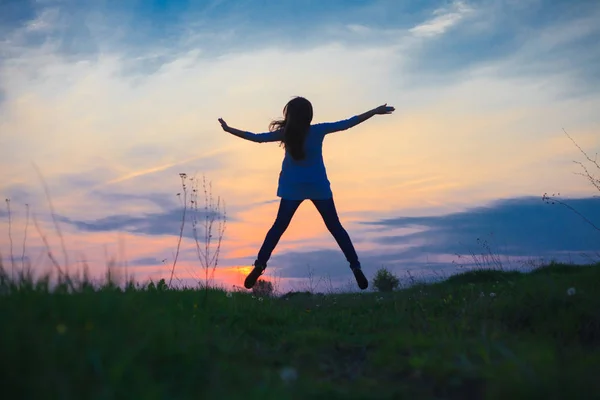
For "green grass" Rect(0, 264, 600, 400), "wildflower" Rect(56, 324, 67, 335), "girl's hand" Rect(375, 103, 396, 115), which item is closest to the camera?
"green grass" Rect(0, 264, 600, 400)

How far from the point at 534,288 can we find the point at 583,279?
3.35 ft

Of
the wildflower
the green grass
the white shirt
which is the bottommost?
the green grass

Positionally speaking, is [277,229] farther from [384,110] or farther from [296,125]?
[384,110]

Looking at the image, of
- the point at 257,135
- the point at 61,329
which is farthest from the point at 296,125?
the point at 61,329

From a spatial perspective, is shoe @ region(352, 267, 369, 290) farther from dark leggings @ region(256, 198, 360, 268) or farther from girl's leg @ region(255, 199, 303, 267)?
girl's leg @ region(255, 199, 303, 267)

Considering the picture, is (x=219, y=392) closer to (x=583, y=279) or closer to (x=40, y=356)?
(x=40, y=356)

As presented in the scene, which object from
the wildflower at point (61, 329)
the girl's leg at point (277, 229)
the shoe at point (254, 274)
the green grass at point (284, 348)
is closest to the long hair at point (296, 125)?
the girl's leg at point (277, 229)

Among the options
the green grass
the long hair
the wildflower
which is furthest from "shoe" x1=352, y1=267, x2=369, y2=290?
the wildflower

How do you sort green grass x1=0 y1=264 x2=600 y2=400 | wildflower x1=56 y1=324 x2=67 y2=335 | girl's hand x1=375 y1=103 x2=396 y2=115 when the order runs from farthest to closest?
girl's hand x1=375 y1=103 x2=396 y2=115
wildflower x1=56 y1=324 x2=67 y2=335
green grass x1=0 y1=264 x2=600 y2=400

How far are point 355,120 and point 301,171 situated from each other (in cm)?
131

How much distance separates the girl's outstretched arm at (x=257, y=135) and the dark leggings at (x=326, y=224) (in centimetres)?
112

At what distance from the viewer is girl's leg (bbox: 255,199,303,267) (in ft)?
33.1

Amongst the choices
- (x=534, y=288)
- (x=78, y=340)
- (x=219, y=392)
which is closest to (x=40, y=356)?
(x=78, y=340)

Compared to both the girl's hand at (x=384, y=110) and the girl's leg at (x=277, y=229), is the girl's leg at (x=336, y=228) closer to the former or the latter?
the girl's leg at (x=277, y=229)
